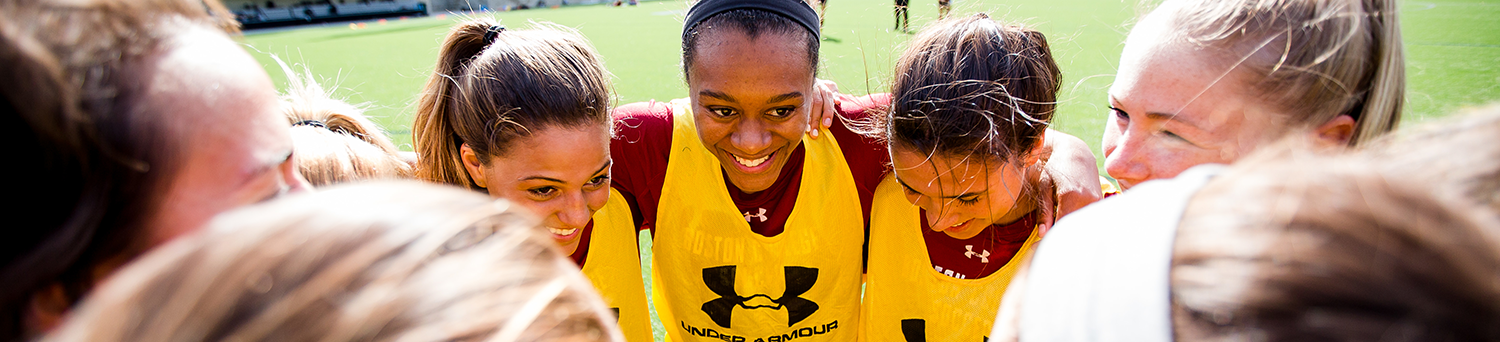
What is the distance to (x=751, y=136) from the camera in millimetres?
1795

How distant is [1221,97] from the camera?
3.64ft

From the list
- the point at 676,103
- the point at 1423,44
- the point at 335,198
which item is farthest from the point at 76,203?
the point at 1423,44

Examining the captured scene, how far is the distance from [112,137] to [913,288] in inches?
67.0

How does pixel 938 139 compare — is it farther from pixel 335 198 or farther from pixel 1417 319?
pixel 335 198

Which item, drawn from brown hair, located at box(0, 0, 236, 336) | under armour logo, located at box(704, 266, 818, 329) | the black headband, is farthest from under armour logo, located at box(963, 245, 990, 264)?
brown hair, located at box(0, 0, 236, 336)

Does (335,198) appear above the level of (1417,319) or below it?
above

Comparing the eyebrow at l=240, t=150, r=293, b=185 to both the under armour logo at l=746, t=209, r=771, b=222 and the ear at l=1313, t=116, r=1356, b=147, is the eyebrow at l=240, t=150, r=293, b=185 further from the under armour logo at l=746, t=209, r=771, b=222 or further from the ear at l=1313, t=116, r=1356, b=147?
the ear at l=1313, t=116, r=1356, b=147

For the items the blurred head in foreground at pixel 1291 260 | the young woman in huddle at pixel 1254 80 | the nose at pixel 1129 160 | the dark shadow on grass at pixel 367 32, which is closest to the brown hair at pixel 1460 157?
the blurred head in foreground at pixel 1291 260

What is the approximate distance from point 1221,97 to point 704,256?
50.6 inches

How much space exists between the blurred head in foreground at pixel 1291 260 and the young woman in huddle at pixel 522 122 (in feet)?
4.22

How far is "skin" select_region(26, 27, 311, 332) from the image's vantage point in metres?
0.59

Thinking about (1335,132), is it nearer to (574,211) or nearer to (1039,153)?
(1039,153)

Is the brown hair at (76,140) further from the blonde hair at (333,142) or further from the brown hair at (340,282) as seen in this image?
the blonde hair at (333,142)

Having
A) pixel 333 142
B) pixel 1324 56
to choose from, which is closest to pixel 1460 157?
pixel 1324 56
